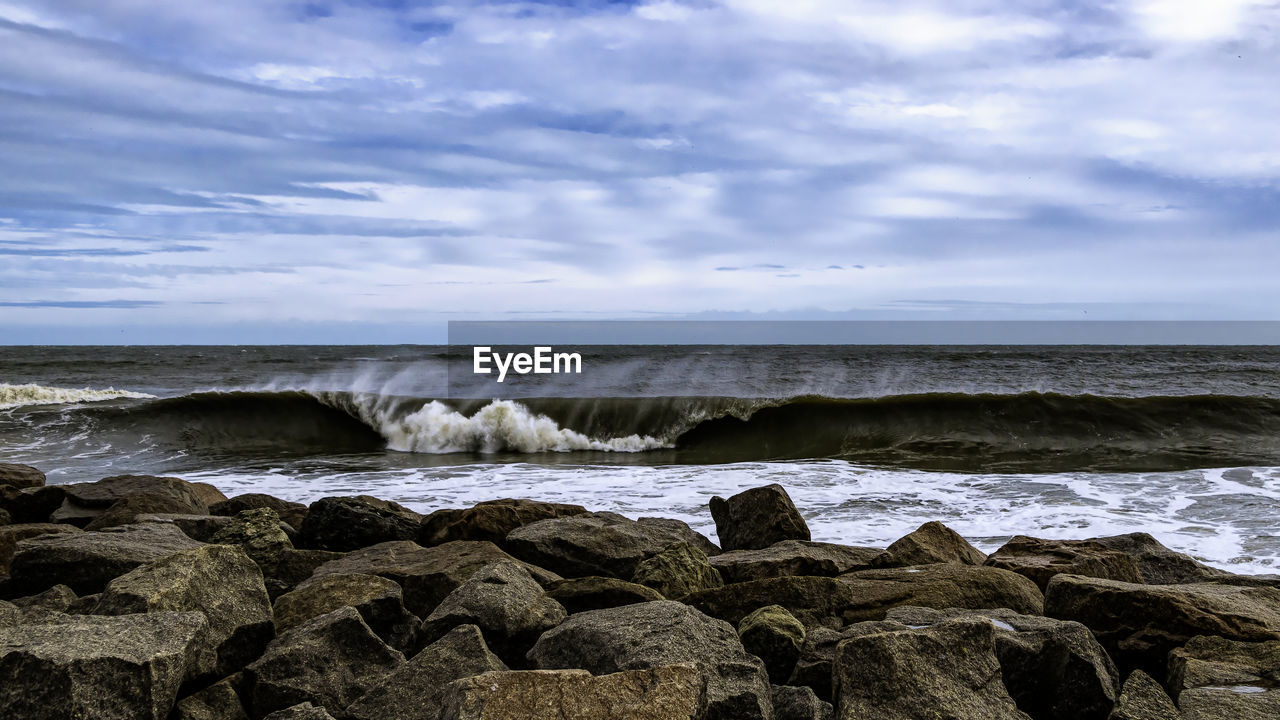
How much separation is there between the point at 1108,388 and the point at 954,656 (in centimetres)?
2465

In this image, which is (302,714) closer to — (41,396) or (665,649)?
(665,649)

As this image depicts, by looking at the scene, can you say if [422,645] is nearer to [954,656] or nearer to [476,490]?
[954,656]

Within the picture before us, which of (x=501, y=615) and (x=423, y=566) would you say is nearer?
(x=501, y=615)

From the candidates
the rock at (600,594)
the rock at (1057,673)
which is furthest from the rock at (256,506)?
the rock at (1057,673)

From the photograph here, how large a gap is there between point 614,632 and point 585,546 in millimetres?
1747

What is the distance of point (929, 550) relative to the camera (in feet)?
15.0

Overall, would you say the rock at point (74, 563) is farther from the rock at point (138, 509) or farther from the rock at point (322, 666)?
the rock at point (138, 509)

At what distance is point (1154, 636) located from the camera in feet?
10.6

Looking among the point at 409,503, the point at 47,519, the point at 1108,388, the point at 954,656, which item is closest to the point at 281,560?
the point at 47,519

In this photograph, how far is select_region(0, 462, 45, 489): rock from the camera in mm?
6910

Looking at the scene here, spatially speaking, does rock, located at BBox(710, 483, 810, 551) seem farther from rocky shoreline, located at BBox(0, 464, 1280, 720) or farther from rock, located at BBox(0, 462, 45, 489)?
rock, located at BBox(0, 462, 45, 489)

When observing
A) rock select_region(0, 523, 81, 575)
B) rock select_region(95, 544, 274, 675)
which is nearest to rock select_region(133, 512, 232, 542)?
rock select_region(0, 523, 81, 575)

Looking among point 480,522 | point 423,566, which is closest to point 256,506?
point 480,522

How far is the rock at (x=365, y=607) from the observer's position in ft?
10.8
